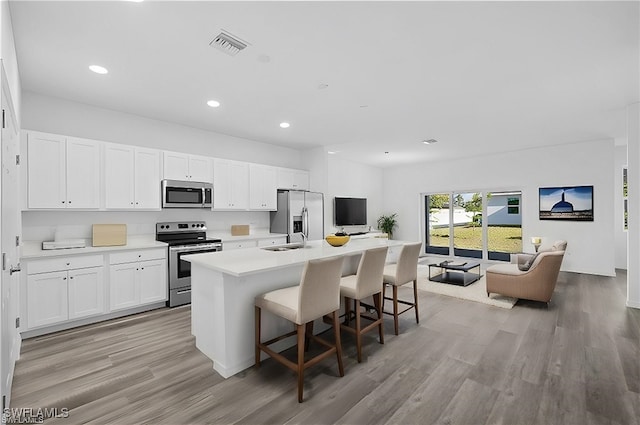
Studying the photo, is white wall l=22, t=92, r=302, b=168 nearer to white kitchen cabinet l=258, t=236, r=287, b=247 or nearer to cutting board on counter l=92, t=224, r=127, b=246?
cutting board on counter l=92, t=224, r=127, b=246

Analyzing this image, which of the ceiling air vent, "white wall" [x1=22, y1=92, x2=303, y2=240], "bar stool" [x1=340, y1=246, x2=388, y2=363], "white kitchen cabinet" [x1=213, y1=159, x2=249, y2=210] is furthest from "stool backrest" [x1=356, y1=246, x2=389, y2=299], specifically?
"white wall" [x1=22, y1=92, x2=303, y2=240]

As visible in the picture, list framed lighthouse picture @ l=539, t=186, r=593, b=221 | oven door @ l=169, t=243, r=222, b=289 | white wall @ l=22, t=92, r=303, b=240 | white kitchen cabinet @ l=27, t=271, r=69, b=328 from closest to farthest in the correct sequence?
white kitchen cabinet @ l=27, t=271, r=69, b=328, white wall @ l=22, t=92, r=303, b=240, oven door @ l=169, t=243, r=222, b=289, framed lighthouse picture @ l=539, t=186, r=593, b=221

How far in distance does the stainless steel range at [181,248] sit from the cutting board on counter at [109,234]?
1.73ft

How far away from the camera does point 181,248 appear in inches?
169

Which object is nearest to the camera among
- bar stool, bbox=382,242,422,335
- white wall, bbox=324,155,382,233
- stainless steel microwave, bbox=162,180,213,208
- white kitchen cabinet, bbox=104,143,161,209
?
bar stool, bbox=382,242,422,335

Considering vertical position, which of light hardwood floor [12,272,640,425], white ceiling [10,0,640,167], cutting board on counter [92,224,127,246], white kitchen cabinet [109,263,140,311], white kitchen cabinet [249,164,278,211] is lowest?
light hardwood floor [12,272,640,425]

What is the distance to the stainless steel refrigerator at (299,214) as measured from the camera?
228 inches

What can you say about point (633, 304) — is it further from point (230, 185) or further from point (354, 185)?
point (230, 185)

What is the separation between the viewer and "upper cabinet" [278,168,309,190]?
603 centimetres

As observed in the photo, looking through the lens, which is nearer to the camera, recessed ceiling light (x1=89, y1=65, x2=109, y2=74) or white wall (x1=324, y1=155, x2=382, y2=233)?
recessed ceiling light (x1=89, y1=65, x2=109, y2=74)

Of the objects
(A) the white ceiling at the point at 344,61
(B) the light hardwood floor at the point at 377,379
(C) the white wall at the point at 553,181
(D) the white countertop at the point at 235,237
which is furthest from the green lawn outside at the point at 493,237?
(D) the white countertop at the point at 235,237

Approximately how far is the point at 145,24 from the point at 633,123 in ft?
19.2

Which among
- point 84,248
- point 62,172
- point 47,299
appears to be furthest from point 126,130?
point 47,299

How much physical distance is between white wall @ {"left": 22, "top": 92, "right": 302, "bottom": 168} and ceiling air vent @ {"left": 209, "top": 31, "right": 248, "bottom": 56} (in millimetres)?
2580
